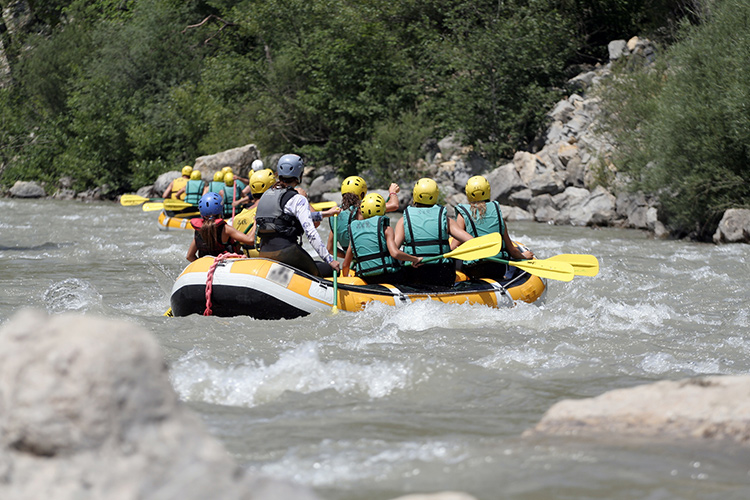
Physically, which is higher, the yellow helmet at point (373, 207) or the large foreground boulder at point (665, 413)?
the yellow helmet at point (373, 207)

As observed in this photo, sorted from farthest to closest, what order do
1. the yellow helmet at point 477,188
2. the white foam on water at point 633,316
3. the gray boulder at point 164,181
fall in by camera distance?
the gray boulder at point 164,181 → the yellow helmet at point 477,188 → the white foam on water at point 633,316

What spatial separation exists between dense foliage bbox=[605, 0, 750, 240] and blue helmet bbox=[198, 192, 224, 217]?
8.69m

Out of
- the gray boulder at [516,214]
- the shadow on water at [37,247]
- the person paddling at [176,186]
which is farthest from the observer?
the gray boulder at [516,214]

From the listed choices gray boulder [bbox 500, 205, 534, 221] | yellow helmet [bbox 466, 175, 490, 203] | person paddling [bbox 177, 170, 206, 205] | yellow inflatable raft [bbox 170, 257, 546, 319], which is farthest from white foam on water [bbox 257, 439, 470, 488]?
gray boulder [bbox 500, 205, 534, 221]

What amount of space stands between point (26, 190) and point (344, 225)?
23.7 m

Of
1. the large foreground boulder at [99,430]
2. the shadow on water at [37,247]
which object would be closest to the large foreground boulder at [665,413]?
the large foreground boulder at [99,430]

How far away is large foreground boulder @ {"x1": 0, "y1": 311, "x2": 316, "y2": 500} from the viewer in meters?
1.85

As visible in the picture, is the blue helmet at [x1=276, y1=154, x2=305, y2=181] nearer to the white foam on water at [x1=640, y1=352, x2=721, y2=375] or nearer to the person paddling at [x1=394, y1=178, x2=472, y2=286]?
the person paddling at [x1=394, y1=178, x2=472, y2=286]

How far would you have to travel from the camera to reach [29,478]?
191 cm

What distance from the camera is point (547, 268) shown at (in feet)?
22.0

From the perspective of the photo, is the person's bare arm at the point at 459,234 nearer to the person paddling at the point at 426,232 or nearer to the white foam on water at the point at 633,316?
the person paddling at the point at 426,232

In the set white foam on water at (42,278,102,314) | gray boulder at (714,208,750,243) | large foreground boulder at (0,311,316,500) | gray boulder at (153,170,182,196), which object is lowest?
gray boulder at (153,170,182,196)

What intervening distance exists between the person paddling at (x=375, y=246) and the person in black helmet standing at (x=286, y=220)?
0.28 metres

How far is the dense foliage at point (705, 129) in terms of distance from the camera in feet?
38.7
